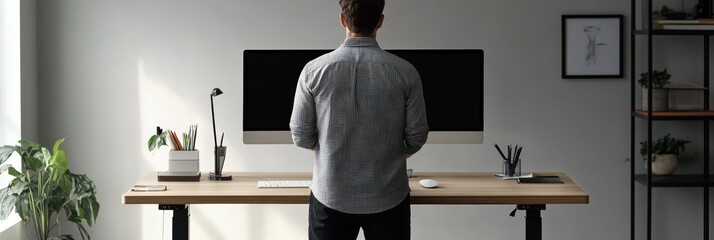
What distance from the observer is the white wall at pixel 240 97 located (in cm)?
468

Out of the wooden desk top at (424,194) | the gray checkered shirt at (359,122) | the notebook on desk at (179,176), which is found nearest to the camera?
the gray checkered shirt at (359,122)

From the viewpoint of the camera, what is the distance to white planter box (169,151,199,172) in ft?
12.1

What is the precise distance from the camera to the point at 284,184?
11.5ft

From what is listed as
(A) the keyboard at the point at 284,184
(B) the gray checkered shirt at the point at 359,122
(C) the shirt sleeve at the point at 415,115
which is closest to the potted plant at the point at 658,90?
(A) the keyboard at the point at 284,184

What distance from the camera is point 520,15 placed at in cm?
468

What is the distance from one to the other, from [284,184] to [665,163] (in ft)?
6.46

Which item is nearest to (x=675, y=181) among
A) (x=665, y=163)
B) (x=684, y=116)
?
(x=665, y=163)

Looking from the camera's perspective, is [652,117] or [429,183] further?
[652,117]

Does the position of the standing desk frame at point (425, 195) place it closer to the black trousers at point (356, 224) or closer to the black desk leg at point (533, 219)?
the black desk leg at point (533, 219)

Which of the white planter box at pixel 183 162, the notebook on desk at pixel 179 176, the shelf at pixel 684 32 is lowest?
the notebook on desk at pixel 179 176

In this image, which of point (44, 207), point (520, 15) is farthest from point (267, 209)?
point (520, 15)

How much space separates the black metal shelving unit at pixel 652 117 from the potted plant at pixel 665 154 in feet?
0.13

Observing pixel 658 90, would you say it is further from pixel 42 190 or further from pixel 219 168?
pixel 42 190

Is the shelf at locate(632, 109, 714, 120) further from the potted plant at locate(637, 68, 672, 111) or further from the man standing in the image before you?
the man standing
